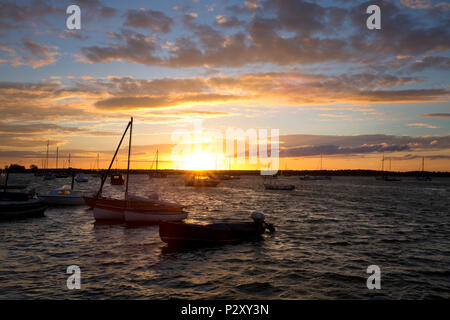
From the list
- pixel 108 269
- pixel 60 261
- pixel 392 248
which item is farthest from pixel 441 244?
pixel 60 261

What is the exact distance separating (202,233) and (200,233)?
15 centimetres

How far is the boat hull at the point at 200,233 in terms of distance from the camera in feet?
79.0

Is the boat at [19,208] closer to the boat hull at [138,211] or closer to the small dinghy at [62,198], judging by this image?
the small dinghy at [62,198]

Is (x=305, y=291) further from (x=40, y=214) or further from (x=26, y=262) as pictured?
(x=40, y=214)

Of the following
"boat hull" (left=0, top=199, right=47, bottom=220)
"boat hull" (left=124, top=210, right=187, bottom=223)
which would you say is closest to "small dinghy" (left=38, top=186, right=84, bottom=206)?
"boat hull" (left=0, top=199, right=47, bottom=220)

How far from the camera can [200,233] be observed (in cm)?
2458

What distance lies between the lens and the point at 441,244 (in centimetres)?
2722

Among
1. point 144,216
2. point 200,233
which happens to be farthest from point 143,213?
point 200,233

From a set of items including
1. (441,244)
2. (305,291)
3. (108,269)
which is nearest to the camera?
(305,291)

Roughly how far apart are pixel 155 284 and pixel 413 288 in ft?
41.9

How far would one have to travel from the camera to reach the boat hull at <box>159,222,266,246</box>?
24.1 metres

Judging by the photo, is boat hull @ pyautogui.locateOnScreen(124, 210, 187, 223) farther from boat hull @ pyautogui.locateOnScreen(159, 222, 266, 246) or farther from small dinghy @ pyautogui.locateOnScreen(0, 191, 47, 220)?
small dinghy @ pyautogui.locateOnScreen(0, 191, 47, 220)
